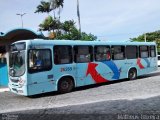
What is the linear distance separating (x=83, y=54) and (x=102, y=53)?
1.56 m

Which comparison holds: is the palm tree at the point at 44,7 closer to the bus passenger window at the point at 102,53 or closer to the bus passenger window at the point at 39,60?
the bus passenger window at the point at 102,53

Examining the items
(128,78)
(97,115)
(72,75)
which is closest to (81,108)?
(97,115)

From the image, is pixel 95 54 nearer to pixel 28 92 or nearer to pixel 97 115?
pixel 28 92

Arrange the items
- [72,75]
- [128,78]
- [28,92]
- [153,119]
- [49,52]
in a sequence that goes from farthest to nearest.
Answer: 1. [128,78]
2. [72,75]
3. [49,52]
4. [28,92]
5. [153,119]

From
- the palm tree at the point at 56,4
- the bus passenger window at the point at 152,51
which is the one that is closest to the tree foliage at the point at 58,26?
the palm tree at the point at 56,4

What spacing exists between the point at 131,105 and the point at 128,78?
935 cm

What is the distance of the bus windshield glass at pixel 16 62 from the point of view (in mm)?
13762

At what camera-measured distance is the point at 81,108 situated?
10414 millimetres

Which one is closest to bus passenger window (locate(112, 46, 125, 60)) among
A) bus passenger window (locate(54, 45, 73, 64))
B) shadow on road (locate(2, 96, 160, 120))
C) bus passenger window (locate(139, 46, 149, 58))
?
bus passenger window (locate(139, 46, 149, 58))

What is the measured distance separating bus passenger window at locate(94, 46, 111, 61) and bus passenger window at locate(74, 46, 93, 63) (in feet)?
1.55

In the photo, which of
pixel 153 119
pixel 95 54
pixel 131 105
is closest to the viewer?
pixel 153 119

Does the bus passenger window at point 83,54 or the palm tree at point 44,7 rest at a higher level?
the palm tree at point 44,7

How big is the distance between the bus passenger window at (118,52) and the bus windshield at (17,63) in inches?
240

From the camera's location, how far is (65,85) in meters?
15.2
